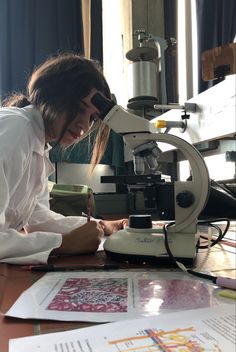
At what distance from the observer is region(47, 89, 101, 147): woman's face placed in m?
0.93

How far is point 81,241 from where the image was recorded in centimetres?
78

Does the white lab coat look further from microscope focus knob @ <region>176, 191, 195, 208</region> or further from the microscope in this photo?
microscope focus knob @ <region>176, 191, 195, 208</region>

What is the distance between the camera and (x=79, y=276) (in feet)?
1.93

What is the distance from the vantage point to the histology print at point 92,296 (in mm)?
441

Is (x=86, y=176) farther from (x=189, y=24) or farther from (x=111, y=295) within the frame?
(x=111, y=295)

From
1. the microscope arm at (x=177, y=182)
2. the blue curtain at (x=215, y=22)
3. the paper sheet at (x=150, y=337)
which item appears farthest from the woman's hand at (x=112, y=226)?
the blue curtain at (x=215, y=22)

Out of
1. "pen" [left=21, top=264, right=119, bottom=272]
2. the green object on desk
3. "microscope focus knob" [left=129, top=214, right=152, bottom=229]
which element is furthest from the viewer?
the green object on desk

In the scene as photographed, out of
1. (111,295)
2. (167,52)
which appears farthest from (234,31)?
(111,295)

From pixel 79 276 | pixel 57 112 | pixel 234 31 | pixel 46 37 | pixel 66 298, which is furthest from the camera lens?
pixel 46 37

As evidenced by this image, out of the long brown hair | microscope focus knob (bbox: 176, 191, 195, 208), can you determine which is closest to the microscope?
microscope focus knob (bbox: 176, 191, 195, 208)

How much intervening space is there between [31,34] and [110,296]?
2226 millimetres

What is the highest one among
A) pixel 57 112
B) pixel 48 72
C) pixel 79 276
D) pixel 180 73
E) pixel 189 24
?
pixel 189 24

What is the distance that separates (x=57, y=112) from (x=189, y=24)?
57.7 inches

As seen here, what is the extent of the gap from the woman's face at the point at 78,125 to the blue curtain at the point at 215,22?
1310 mm
